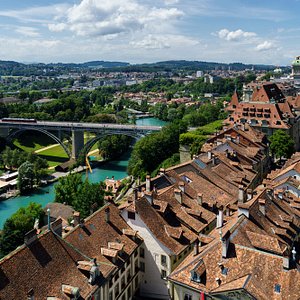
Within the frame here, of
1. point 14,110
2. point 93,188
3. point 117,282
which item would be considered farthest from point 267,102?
point 14,110

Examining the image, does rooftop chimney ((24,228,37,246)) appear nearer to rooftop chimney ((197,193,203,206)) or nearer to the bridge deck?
rooftop chimney ((197,193,203,206))

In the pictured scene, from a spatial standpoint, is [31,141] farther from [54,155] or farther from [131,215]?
[131,215]

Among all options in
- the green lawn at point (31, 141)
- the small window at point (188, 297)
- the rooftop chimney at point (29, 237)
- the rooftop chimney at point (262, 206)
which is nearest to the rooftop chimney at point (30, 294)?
the rooftop chimney at point (29, 237)

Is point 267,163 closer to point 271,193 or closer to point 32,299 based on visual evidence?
point 271,193

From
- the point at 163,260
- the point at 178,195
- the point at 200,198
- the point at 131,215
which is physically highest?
the point at 178,195

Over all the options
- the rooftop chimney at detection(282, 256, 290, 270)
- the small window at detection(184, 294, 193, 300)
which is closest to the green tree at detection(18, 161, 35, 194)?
the small window at detection(184, 294, 193, 300)

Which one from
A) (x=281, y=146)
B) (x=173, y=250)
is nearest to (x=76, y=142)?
(x=281, y=146)
